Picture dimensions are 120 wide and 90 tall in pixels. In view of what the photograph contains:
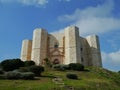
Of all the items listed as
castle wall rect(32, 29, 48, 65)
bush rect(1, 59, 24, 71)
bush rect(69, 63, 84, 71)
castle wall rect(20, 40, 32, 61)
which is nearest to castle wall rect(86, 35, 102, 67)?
castle wall rect(32, 29, 48, 65)

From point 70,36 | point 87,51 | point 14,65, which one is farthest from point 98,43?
point 14,65

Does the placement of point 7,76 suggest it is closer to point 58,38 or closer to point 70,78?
point 70,78

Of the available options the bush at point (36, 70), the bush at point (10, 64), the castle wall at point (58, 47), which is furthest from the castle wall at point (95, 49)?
the bush at point (36, 70)

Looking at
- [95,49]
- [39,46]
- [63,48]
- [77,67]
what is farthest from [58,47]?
[77,67]

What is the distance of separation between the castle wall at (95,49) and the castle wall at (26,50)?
17180 mm

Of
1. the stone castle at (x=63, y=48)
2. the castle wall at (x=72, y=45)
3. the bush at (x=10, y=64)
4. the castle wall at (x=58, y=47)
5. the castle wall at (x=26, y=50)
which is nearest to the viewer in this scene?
the bush at (x=10, y=64)

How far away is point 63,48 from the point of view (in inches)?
2288

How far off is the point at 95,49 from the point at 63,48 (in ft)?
31.0

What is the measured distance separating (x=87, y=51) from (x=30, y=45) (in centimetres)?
1679

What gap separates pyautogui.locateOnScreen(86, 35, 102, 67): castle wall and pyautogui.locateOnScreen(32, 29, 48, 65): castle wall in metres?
13.1

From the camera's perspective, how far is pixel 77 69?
137 ft

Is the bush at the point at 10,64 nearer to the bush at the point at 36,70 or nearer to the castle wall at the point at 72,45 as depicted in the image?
the bush at the point at 36,70

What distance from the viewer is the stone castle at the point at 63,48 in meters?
54.8

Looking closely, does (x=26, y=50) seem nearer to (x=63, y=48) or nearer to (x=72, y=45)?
(x=63, y=48)
